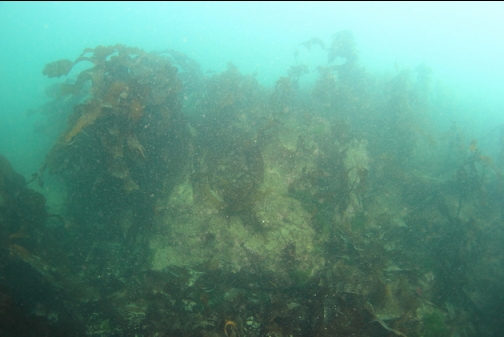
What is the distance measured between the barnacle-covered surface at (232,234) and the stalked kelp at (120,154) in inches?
0.9

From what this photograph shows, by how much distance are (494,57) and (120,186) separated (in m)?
126

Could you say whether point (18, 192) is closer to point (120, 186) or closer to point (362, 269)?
point (120, 186)

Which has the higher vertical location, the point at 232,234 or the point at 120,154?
the point at 120,154

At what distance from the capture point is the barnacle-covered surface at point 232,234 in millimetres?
2900

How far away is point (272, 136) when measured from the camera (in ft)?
15.9

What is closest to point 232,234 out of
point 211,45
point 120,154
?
point 120,154

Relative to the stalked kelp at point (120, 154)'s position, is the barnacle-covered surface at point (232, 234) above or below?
below

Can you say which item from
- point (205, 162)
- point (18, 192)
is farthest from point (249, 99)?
point (18, 192)

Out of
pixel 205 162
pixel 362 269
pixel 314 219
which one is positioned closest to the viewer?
pixel 362 269

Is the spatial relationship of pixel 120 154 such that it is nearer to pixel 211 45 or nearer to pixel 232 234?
pixel 232 234

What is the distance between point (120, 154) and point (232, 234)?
6.74 ft

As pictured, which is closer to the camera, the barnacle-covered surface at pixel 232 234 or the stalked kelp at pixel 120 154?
the barnacle-covered surface at pixel 232 234

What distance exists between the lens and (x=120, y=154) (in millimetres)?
3592

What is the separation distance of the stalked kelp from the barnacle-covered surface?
24 millimetres
